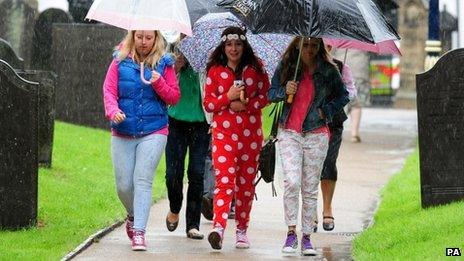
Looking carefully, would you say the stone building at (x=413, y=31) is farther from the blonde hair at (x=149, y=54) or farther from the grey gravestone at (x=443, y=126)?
the blonde hair at (x=149, y=54)

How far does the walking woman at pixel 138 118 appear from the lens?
11.1m

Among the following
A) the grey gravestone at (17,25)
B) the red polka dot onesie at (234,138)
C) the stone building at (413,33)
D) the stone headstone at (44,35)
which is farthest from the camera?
the stone building at (413,33)

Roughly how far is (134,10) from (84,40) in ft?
34.5

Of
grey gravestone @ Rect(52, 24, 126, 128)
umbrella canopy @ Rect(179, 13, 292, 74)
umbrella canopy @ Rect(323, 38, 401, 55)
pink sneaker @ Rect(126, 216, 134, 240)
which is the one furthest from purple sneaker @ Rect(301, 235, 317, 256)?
grey gravestone @ Rect(52, 24, 126, 128)

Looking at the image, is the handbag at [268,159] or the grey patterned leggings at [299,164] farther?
the handbag at [268,159]

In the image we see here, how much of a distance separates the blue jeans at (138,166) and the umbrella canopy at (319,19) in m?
1.18

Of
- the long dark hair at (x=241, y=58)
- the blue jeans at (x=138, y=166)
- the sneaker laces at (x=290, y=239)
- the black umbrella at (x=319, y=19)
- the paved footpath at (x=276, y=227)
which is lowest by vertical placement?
the paved footpath at (x=276, y=227)

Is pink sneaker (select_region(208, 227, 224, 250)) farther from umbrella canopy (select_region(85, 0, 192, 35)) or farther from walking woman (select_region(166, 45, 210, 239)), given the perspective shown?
umbrella canopy (select_region(85, 0, 192, 35))

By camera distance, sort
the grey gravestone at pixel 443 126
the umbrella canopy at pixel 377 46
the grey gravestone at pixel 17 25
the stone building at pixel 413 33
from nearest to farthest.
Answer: the umbrella canopy at pixel 377 46 < the grey gravestone at pixel 443 126 < the grey gravestone at pixel 17 25 < the stone building at pixel 413 33

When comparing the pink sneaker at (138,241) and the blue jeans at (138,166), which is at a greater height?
the blue jeans at (138,166)

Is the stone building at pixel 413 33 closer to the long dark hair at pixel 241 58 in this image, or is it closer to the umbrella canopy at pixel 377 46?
the umbrella canopy at pixel 377 46

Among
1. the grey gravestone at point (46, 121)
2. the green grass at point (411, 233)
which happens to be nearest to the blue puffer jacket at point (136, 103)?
the green grass at point (411, 233)

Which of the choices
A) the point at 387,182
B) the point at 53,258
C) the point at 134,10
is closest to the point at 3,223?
the point at 53,258

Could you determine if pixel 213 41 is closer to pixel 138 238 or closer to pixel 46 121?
pixel 138 238
